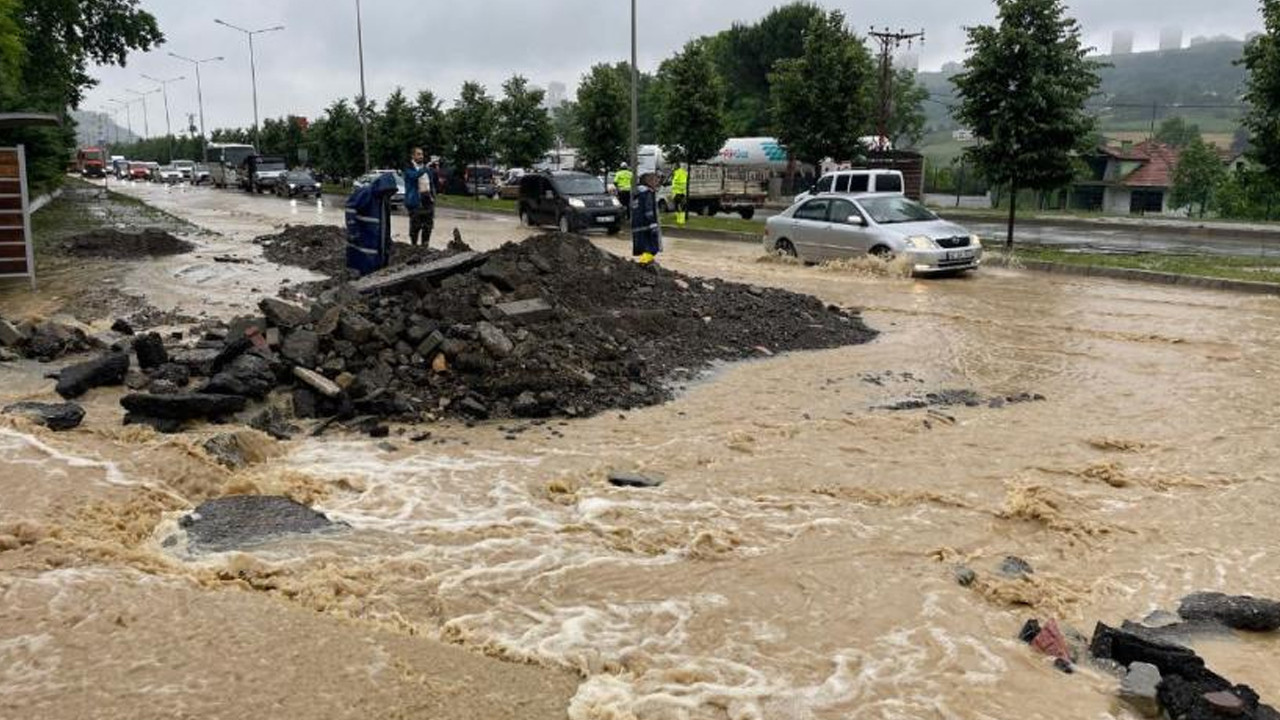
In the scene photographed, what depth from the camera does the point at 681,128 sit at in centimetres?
3400

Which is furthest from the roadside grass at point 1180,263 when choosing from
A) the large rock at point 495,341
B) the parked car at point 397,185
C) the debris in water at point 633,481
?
the debris in water at point 633,481

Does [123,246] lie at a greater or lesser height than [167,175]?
lesser

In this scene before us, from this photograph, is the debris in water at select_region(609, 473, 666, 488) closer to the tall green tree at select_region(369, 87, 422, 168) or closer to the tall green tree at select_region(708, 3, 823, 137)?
the tall green tree at select_region(369, 87, 422, 168)

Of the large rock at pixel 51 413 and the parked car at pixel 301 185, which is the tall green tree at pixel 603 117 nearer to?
→ the parked car at pixel 301 185

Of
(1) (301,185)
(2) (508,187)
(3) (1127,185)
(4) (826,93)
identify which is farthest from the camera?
(3) (1127,185)

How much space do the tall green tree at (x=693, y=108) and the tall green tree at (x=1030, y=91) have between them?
13.1 metres

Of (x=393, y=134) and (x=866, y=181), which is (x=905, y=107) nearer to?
(x=393, y=134)

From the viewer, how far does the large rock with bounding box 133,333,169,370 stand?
30.6 ft

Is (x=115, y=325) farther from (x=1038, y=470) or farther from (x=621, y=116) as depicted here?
(x=621, y=116)

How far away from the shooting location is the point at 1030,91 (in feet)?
68.1

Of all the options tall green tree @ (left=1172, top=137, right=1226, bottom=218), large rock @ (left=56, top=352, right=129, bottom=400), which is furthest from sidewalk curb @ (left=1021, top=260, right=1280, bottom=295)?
tall green tree @ (left=1172, top=137, right=1226, bottom=218)

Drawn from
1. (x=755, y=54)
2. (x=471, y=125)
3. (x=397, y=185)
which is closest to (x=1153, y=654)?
(x=397, y=185)

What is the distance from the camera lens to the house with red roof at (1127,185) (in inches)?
2359

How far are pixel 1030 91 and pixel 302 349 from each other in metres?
17.2
